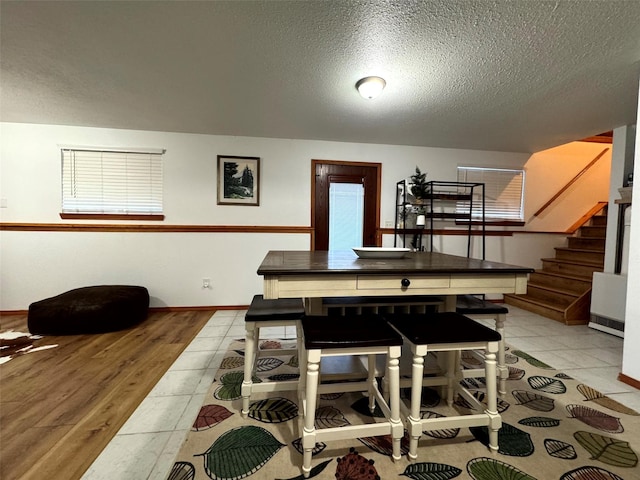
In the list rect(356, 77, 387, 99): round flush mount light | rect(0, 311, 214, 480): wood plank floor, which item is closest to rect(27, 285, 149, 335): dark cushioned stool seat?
rect(0, 311, 214, 480): wood plank floor

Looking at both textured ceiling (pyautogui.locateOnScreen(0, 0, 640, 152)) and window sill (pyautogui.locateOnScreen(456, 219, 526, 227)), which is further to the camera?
window sill (pyautogui.locateOnScreen(456, 219, 526, 227))

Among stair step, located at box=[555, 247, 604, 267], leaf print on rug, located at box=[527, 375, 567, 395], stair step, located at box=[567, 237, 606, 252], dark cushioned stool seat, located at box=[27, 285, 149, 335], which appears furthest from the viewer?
stair step, located at box=[567, 237, 606, 252]

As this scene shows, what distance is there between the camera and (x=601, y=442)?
125cm

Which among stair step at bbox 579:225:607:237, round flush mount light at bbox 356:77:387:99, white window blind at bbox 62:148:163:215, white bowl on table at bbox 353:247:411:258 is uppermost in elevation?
round flush mount light at bbox 356:77:387:99

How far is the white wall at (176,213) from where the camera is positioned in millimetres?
2922

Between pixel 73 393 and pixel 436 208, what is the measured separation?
3.90 metres

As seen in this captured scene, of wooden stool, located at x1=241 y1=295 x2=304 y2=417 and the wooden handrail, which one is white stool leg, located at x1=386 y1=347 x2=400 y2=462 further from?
the wooden handrail

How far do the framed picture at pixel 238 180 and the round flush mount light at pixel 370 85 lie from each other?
5.40 ft

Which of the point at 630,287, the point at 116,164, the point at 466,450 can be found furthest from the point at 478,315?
the point at 116,164

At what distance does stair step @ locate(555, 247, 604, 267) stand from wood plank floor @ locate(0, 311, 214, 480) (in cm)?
471

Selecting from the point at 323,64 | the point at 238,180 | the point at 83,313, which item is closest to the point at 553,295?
the point at 323,64

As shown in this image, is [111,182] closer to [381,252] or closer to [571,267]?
[381,252]

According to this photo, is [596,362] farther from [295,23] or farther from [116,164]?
[116,164]

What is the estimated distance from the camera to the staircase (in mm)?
2902
